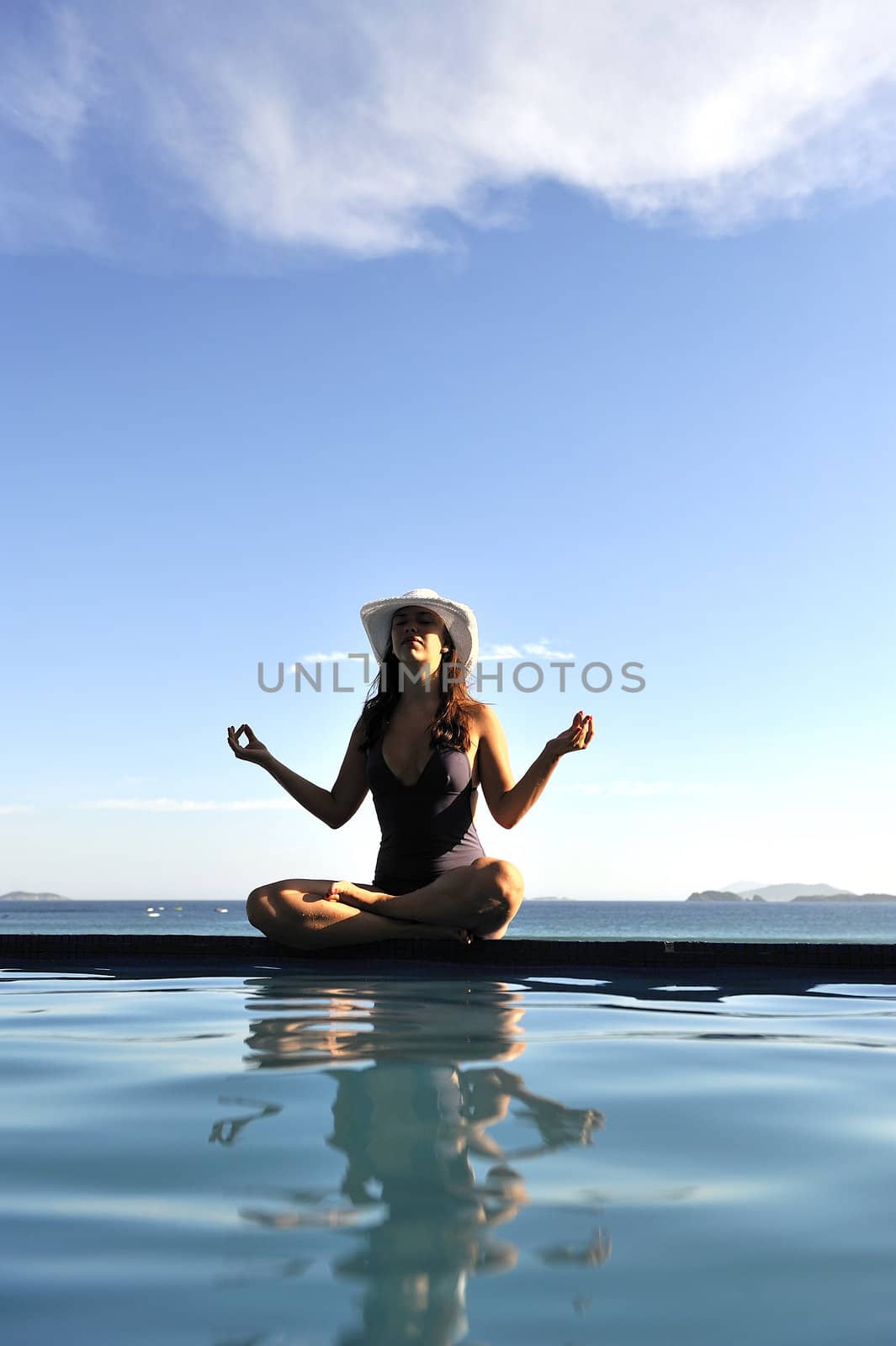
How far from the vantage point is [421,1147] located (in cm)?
171

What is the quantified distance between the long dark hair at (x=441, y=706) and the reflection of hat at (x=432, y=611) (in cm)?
4

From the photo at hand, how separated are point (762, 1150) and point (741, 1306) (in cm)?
66

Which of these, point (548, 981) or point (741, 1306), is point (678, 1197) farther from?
point (548, 981)

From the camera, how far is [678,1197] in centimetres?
148

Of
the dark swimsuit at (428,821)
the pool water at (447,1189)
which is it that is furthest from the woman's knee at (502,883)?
the pool water at (447,1189)

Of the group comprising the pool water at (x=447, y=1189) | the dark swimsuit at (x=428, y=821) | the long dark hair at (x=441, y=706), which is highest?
the long dark hair at (x=441, y=706)

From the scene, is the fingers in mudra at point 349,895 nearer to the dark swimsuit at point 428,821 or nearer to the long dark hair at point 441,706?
the dark swimsuit at point 428,821

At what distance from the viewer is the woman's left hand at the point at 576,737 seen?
15.9 feet

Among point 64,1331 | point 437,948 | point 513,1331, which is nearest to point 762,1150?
point 513,1331

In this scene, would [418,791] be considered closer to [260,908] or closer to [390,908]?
[390,908]

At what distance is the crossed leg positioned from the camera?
4.86m

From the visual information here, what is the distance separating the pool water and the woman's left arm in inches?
79.1

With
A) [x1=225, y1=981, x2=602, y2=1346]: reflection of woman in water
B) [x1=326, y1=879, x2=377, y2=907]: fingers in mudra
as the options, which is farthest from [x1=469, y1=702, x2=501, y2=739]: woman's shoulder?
[x1=225, y1=981, x2=602, y2=1346]: reflection of woman in water

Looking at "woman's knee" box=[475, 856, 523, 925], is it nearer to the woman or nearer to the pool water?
the woman
